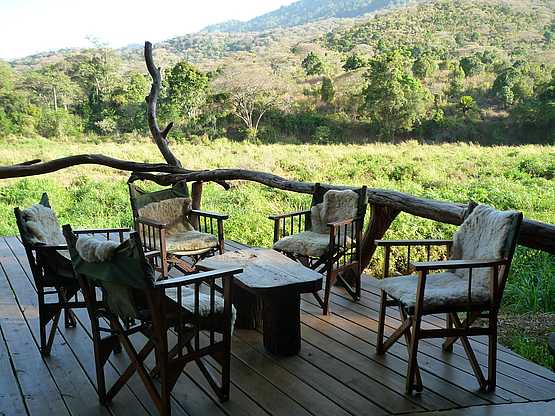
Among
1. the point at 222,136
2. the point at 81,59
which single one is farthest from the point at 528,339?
the point at 81,59

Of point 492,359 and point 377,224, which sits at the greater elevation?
point 377,224

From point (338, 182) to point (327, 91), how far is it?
10.4 meters

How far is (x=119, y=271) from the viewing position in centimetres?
217

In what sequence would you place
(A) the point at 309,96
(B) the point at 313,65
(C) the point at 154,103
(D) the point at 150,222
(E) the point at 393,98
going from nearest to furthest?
(D) the point at 150,222 < (C) the point at 154,103 < (E) the point at 393,98 < (A) the point at 309,96 < (B) the point at 313,65

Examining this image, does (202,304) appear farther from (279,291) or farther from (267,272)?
(267,272)

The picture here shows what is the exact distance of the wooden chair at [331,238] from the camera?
374 centimetres

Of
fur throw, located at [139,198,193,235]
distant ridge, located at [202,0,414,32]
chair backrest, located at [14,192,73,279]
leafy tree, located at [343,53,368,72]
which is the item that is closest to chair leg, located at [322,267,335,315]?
fur throw, located at [139,198,193,235]

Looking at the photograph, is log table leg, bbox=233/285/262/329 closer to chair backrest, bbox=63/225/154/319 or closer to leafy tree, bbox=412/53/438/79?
chair backrest, bbox=63/225/154/319

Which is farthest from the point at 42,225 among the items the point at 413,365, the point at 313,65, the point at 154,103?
the point at 313,65

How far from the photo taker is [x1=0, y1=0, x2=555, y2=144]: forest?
68.0 ft

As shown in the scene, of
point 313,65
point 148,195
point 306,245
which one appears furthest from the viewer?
point 313,65

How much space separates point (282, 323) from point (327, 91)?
855 inches

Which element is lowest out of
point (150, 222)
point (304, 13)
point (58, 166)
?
point (150, 222)

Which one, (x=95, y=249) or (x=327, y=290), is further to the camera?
(x=327, y=290)
